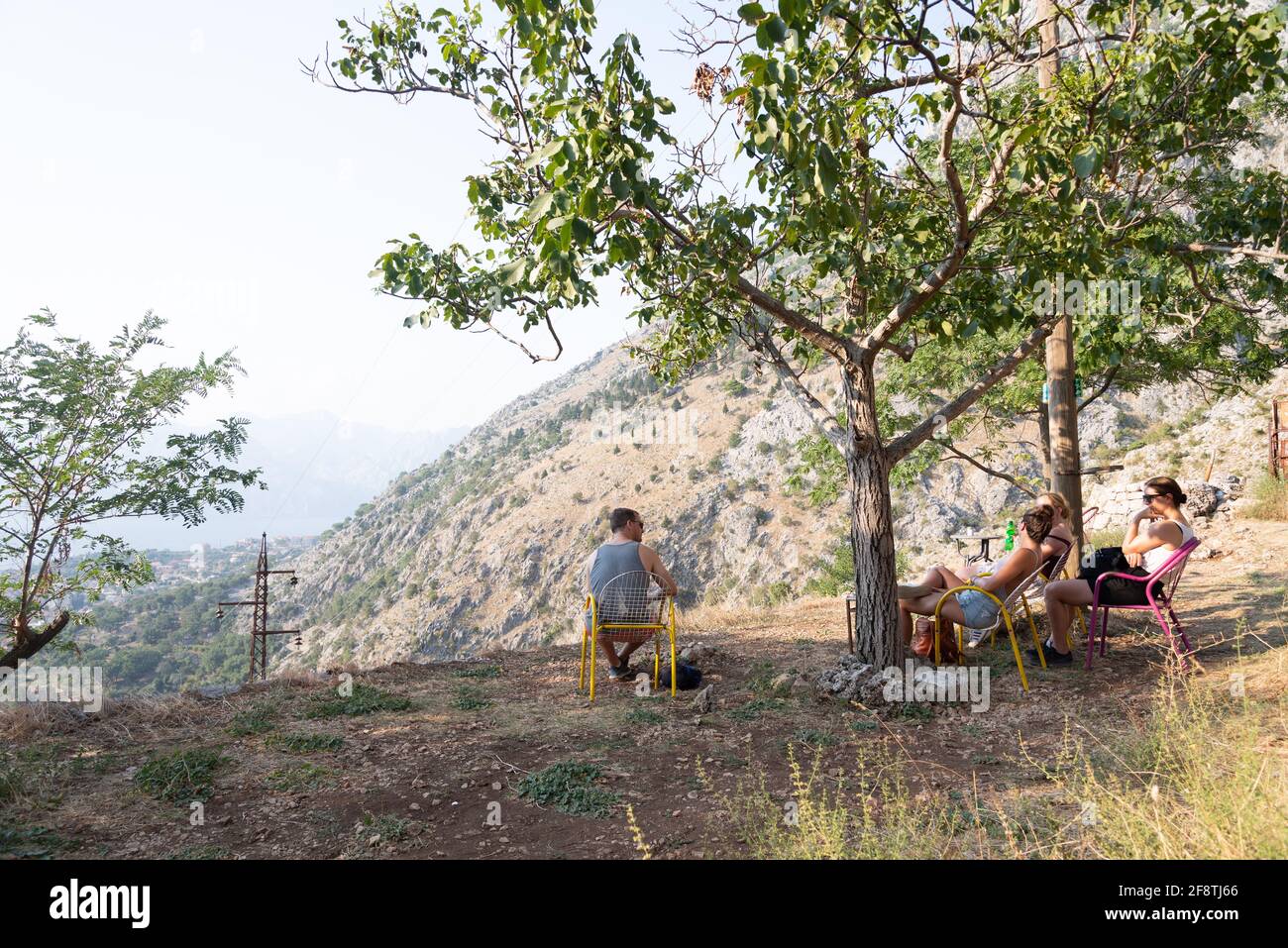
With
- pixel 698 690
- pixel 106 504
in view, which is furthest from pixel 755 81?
pixel 106 504

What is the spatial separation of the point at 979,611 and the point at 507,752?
3425 mm

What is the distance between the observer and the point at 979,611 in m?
5.59

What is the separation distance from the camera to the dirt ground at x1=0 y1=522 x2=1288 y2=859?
357 cm

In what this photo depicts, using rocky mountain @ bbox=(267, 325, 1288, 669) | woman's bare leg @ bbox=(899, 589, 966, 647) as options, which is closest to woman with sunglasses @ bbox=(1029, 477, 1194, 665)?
woman's bare leg @ bbox=(899, 589, 966, 647)

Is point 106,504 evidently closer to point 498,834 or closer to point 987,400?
point 498,834

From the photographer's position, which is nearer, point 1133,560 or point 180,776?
point 180,776

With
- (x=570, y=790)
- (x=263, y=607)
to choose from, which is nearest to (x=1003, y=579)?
(x=570, y=790)

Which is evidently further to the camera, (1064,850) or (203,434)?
(203,434)

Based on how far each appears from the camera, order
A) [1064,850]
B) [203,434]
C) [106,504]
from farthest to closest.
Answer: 1. [203,434]
2. [106,504]
3. [1064,850]

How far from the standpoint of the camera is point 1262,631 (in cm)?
622

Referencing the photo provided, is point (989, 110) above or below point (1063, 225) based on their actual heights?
above

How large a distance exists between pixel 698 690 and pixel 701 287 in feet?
9.83

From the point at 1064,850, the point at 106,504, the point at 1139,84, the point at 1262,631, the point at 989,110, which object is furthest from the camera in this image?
the point at 106,504

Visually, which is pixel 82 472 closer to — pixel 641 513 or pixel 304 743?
pixel 304 743
